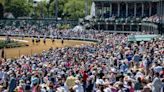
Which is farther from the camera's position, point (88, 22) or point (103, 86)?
point (88, 22)

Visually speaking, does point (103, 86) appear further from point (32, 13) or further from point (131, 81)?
point (32, 13)

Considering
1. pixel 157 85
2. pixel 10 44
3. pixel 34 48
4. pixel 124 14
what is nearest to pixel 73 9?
pixel 124 14

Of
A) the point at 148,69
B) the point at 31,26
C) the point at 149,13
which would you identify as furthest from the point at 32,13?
the point at 148,69

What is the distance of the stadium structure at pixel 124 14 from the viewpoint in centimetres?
10462

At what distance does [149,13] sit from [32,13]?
69684mm

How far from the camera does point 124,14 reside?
115 metres

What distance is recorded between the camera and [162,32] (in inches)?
3088

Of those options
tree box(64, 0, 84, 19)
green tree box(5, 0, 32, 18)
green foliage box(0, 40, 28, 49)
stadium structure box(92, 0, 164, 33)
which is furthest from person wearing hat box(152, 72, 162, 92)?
green tree box(5, 0, 32, 18)

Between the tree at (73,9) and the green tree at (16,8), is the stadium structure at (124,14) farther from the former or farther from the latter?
the green tree at (16,8)

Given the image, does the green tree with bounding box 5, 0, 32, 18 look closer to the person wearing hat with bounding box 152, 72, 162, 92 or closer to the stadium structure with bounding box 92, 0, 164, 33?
the stadium structure with bounding box 92, 0, 164, 33

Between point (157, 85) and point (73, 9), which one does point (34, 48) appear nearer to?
point (157, 85)

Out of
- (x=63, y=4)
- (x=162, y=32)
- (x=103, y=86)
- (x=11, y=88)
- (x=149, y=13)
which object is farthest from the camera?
(x=63, y=4)

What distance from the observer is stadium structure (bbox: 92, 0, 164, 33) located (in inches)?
4119

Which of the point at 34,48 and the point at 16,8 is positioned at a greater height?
the point at 16,8
